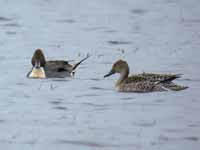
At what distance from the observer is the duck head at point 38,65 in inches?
615

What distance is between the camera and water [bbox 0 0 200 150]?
12.1 meters

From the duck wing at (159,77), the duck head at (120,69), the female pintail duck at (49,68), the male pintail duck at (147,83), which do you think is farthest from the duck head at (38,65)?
the duck wing at (159,77)

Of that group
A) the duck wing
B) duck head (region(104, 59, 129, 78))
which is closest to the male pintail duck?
the duck wing

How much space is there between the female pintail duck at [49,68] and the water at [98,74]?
140mm

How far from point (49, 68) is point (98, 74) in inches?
24.7

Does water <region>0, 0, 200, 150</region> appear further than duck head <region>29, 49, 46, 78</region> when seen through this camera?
No

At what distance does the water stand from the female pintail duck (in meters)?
0.14

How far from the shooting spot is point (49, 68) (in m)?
15.7

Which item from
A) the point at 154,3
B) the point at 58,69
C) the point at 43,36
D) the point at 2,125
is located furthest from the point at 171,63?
the point at 154,3

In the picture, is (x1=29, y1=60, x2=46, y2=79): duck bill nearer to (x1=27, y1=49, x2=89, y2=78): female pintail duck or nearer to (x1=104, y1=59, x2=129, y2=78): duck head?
(x1=27, y1=49, x2=89, y2=78): female pintail duck

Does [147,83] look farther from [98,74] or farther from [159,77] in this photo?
[98,74]

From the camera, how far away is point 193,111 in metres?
13.3

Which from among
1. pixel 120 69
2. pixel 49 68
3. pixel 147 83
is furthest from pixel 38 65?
pixel 147 83

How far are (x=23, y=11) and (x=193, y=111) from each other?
8526 millimetres
